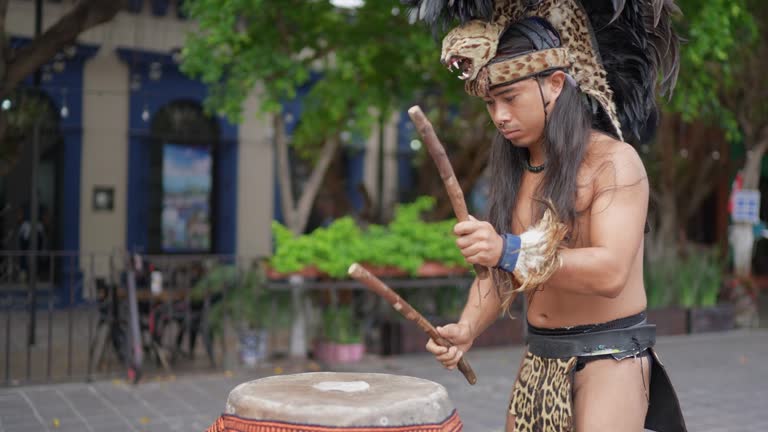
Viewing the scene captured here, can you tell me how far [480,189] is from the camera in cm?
1750

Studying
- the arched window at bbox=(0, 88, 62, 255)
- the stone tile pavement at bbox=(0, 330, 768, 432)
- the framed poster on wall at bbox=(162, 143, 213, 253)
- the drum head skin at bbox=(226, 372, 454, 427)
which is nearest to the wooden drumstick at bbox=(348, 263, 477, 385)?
the drum head skin at bbox=(226, 372, 454, 427)

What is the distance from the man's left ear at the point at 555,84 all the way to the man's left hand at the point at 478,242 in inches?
23.2

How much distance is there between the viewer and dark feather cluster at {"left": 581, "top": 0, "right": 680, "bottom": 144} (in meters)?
2.64

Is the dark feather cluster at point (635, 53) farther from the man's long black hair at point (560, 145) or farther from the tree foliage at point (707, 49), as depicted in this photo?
the tree foliage at point (707, 49)

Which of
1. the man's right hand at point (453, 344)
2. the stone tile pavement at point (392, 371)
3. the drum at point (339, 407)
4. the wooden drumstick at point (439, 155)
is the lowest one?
the stone tile pavement at point (392, 371)

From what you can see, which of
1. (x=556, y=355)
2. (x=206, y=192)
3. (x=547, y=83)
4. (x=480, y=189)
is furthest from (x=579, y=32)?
(x=480, y=189)

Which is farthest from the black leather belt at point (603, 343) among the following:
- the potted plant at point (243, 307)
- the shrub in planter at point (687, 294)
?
the shrub in planter at point (687, 294)

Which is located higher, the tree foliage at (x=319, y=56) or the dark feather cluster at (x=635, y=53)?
the tree foliage at (x=319, y=56)

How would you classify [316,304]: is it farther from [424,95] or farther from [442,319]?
[424,95]

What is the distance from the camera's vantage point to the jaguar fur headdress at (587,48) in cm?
245

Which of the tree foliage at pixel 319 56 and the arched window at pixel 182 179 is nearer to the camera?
the tree foliage at pixel 319 56

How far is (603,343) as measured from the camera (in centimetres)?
249

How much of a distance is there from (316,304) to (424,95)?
151 inches

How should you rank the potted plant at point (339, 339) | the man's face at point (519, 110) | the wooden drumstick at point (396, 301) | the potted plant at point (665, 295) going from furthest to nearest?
1. the potted plant at point (665, 295)
2. the potted plant at point (339, 339)
3. the man's face at point (519, 110)
4. the wooden drumstick at point (396, 301)
